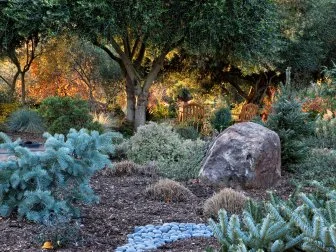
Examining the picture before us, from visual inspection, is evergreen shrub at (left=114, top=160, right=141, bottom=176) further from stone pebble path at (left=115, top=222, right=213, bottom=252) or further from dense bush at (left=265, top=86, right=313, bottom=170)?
stone pebble path at (left=115, top=222, right=213, bottom=252)

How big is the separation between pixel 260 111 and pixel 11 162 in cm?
1618

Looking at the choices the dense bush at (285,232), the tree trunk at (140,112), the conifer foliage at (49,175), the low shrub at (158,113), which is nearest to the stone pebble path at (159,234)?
the conifer foliage at (49,175)

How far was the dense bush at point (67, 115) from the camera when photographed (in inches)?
493

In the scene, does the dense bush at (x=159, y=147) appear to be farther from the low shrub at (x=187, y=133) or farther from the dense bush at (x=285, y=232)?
the dense bush at (x=285, y=232)

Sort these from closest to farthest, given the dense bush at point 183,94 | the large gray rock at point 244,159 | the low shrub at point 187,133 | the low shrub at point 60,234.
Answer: the low shrub at point 60,234, the large gray rock at point 244,159, the low shrub at point 187,133, the dense bush at point 183,94

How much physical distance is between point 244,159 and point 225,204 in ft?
6.77

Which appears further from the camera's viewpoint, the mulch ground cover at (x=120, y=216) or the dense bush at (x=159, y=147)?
the dense bush at (x=159, y=147)

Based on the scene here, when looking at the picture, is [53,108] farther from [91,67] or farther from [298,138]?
[91,67]

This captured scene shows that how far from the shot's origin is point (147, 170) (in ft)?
30.4

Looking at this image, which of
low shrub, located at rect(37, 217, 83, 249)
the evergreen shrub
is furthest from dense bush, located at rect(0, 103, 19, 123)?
low shrub, located at rect(37, 217, 83, 249)

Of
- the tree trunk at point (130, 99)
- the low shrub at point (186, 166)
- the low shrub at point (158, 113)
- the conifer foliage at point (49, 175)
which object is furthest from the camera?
the low shrub at point (158, 113)

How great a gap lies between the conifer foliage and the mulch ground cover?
0.62ft

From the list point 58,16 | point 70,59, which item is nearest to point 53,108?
point 58,16

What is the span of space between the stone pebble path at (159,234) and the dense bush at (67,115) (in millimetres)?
7107
